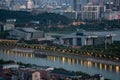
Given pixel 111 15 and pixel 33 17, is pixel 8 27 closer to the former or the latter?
pixel 33 17

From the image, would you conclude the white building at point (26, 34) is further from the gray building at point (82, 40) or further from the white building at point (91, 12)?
the white building at point (91, 12)

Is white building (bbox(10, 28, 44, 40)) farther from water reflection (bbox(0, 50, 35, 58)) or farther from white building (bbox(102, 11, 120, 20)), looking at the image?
white building (bbox(102, 11, 120, 20))

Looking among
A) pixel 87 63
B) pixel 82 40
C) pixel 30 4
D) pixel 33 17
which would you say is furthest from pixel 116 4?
pixel 87 63

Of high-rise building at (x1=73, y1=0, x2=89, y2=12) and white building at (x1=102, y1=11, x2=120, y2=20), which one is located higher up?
high-rise building at (x1=73, y1=0, x2=89, y2=12)

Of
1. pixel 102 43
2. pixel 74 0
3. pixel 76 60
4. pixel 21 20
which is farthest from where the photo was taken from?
pixel 74 0

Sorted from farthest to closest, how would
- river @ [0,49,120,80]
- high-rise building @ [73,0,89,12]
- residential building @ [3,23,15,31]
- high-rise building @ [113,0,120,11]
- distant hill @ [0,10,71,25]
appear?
high-rise building @ [73,0,89,12] < high-rise building @ [113,0,120,11] < distant hill @ [0,10,71,25] < residential building @ [3,23,15,31] < river @ [0,49,120,80]

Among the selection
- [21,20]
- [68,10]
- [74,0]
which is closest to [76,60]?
[21,20]

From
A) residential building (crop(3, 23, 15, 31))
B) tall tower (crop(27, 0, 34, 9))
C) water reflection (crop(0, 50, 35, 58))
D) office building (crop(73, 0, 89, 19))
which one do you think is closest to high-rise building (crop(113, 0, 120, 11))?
office building (crop(73, 0, 89, 19))

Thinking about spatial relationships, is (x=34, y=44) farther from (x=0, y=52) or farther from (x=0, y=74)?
(x=0, y=74)
